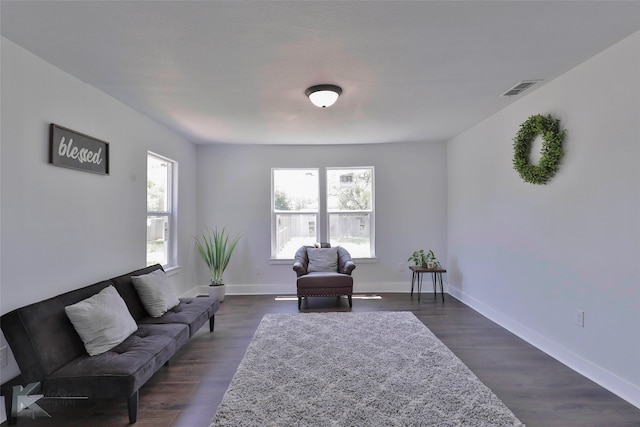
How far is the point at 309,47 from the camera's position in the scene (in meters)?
2.31

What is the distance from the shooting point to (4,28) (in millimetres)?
2061

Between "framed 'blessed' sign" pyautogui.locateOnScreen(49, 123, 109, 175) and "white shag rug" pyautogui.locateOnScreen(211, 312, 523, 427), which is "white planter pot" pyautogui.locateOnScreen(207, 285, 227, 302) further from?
"framed 'blessed' sign" pyautogui.locateOnScreen(49, 123, 109, 175)

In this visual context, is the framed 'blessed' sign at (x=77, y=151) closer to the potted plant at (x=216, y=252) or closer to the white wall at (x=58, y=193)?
the white wall at (x=58, y=193)

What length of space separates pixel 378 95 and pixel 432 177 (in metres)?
2.76

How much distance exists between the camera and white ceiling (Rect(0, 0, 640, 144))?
6.27 feet

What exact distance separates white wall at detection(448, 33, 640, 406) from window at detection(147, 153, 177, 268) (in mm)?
4267

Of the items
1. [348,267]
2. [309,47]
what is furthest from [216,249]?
[309,47]

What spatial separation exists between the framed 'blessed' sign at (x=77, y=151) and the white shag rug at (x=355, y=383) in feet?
7.20

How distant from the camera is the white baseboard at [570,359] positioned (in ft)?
7.58

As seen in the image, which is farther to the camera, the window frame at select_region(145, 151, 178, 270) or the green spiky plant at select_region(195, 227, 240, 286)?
the green spiky plant at select_region(195, 227, 240, 286)

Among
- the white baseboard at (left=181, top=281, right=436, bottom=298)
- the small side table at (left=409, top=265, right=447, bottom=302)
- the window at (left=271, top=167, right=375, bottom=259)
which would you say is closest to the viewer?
the small side table at (left=409, top=265, right=447, bottom=302)

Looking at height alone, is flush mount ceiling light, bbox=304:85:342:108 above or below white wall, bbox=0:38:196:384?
above

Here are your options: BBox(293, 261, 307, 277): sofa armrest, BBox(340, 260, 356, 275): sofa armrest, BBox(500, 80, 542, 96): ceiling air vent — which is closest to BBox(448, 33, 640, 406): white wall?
BBox(500, 80, 542, 96): ceiling air vent

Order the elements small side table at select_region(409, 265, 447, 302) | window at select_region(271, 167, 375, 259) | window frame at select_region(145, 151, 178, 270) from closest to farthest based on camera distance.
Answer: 1. window frame at select_region(145, 151, 178, 270)
2. small side table at select_region(409, 265, 447, 302)
3. window at select_region(271, 167, 375, 259)
